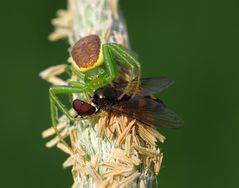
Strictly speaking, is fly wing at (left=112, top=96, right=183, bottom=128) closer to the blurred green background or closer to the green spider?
the green spider

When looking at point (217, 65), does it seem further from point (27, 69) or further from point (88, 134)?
point (88, 134)

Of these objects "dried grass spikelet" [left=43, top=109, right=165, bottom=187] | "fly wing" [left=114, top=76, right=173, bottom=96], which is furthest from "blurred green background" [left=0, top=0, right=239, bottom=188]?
"dried grass spikelet" [left=43, top=109, right=165, bottom=187]

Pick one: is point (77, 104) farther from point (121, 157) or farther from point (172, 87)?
point (172, 87)

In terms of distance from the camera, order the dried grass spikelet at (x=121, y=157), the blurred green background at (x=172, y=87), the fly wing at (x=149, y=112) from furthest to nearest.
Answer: the blurred green background at (x=172, y=87)
the fly wing at (x=149, y=112)
the dried grass spikelet at (x=121, y=157)

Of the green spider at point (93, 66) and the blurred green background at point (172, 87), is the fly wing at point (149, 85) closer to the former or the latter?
the green spider at point (93, 66)

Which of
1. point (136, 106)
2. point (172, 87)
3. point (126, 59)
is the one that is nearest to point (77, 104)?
point (136, 106)

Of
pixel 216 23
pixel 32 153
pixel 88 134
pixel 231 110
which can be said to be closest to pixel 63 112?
pixel 88 134

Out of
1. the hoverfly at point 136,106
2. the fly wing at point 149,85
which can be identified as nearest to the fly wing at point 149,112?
the hoverfly at point 136,106
